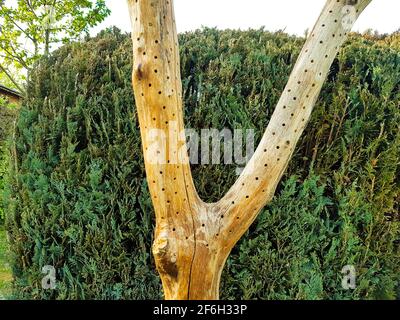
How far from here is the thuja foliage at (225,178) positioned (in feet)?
12.9

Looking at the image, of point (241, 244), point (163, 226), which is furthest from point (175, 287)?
point (241, 244)

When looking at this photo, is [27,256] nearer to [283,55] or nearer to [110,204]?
[110,204]

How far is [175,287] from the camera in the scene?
3.21 m

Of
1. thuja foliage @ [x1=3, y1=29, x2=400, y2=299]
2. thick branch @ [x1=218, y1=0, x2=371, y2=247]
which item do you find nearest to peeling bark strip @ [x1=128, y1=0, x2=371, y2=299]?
thick branch @ [x1=218, y1=0, x2=371, y2=247]

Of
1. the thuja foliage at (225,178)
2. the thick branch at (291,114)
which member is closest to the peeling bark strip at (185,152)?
the thick branch at (291,114)

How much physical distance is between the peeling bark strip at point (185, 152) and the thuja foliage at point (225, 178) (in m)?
0.75

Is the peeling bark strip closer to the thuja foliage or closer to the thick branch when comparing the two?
the thick branch

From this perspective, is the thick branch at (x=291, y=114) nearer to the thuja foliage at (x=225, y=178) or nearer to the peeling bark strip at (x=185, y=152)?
the peeling bark strip at (x=185, y=152)

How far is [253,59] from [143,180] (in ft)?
4.70

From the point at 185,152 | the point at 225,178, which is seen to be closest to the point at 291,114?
the point at 185,152

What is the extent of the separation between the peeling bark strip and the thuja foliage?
2.47ft

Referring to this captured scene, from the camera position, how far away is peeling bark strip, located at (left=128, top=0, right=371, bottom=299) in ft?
9.59

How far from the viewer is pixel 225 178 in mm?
3963

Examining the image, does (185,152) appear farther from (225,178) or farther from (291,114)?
(225,178)
